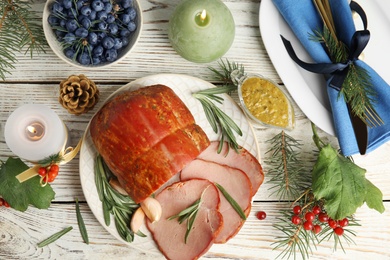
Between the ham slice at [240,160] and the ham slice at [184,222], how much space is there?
2.9 inches

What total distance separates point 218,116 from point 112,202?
0.35 metres

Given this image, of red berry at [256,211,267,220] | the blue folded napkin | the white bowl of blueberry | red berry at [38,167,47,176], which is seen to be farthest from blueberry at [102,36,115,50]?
red berry at [256,211,267,220]

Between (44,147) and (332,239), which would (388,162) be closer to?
(332,239)

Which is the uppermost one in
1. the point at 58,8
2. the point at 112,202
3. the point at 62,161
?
the point at 58,8

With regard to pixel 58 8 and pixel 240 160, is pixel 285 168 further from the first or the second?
pixel 58 8

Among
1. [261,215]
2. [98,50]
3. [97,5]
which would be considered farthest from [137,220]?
[97,5]

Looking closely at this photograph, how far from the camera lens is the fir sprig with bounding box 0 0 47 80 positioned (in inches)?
43.5

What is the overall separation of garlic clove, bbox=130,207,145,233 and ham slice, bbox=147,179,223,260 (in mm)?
25

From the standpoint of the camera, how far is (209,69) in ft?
3.99

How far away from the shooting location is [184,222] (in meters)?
1.17

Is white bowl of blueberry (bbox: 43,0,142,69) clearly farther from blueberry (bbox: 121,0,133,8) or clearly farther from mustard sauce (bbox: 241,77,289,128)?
mustard sauce (bbox: 241,77,289,128)

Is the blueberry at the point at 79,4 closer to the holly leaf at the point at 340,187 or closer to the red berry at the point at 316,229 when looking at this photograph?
the holly leaf at the point at 340,187

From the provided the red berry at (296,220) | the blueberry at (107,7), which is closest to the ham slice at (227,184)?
Result: the red berry at (296,220)

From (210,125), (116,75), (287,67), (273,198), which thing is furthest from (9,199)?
(287,67)
